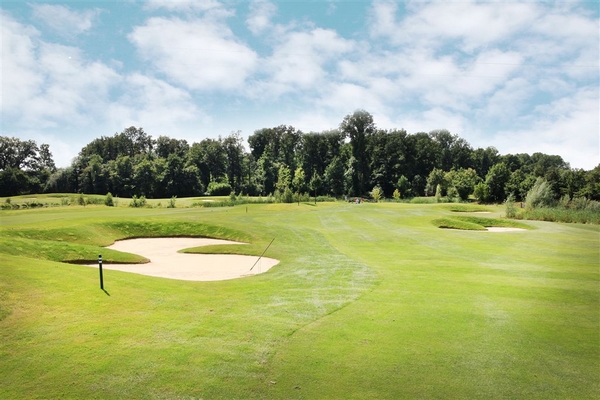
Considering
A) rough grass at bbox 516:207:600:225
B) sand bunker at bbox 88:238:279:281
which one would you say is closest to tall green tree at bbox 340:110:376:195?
rough grass at bbox 516:207:600:225

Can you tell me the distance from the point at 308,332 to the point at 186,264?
12667 mm

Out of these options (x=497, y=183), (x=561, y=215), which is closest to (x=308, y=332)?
(x=561, y=215)

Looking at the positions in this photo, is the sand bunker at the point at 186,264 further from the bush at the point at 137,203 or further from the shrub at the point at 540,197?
the shrub at the point at 540,197

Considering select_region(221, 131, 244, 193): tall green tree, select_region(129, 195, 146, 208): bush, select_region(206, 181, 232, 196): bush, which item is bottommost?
select_region(129, 195, 146, 208): bush

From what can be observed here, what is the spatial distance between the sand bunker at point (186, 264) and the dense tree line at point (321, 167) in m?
24.2

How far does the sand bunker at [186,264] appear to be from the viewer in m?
16.8

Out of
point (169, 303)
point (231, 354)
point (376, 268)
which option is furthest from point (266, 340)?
point (376, 268)

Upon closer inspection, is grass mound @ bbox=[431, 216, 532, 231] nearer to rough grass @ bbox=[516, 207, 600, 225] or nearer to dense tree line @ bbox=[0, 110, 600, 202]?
rough grass @ bbox=[516, 207, 600, 225]

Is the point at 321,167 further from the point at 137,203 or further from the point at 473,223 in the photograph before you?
the point at 473,223

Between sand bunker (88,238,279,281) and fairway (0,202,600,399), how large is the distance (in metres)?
2.57

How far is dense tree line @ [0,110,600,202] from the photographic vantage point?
2584 inches

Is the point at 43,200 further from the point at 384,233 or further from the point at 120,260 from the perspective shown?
the point at 384,233

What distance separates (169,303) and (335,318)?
476cm

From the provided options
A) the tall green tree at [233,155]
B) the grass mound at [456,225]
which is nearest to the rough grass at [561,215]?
the grass mound at [456,225]
